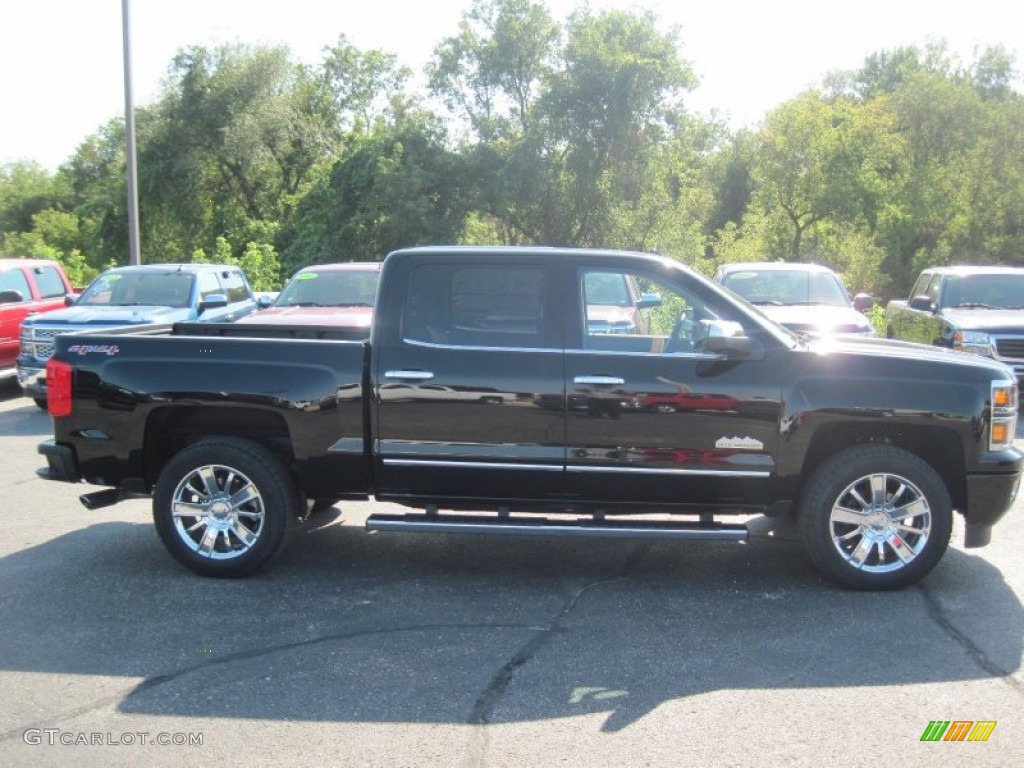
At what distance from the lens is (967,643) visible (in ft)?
16.6

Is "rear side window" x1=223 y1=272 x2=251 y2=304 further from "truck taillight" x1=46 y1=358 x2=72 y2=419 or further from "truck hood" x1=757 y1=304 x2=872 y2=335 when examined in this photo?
"truck taillight" x1=46 y1=358 x2=72 y2=419

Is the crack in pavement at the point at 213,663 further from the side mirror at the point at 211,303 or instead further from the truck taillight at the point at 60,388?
the side mirror at the point at 211,303

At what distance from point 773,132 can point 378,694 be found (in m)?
33.1

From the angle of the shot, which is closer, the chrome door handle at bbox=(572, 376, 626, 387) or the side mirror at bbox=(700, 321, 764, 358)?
the side mirror at bbox=(700, 321, 764, 358)

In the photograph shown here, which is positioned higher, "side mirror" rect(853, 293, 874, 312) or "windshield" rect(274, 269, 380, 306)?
"windshield" rect(274, 269, 380, 306)

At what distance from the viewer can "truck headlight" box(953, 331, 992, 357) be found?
1236 cm

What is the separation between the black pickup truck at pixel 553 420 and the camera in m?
5.77

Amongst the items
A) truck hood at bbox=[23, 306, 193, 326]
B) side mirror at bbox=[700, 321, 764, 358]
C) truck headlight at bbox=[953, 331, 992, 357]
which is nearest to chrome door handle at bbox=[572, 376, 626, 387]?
side mirror at bbox=[700, 321, 764, 358]

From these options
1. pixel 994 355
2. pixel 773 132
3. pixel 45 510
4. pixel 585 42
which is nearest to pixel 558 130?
pixel 585 42

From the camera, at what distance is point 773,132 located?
113ft

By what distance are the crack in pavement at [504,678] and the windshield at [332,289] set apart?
7.04 metres

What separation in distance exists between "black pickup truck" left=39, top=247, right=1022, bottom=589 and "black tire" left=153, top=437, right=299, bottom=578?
0.01 m

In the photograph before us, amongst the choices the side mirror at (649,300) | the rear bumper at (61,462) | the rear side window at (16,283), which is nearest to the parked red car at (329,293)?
the rear side window at (16,283)

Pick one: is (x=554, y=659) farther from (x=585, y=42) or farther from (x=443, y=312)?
(x=585, y=42)
